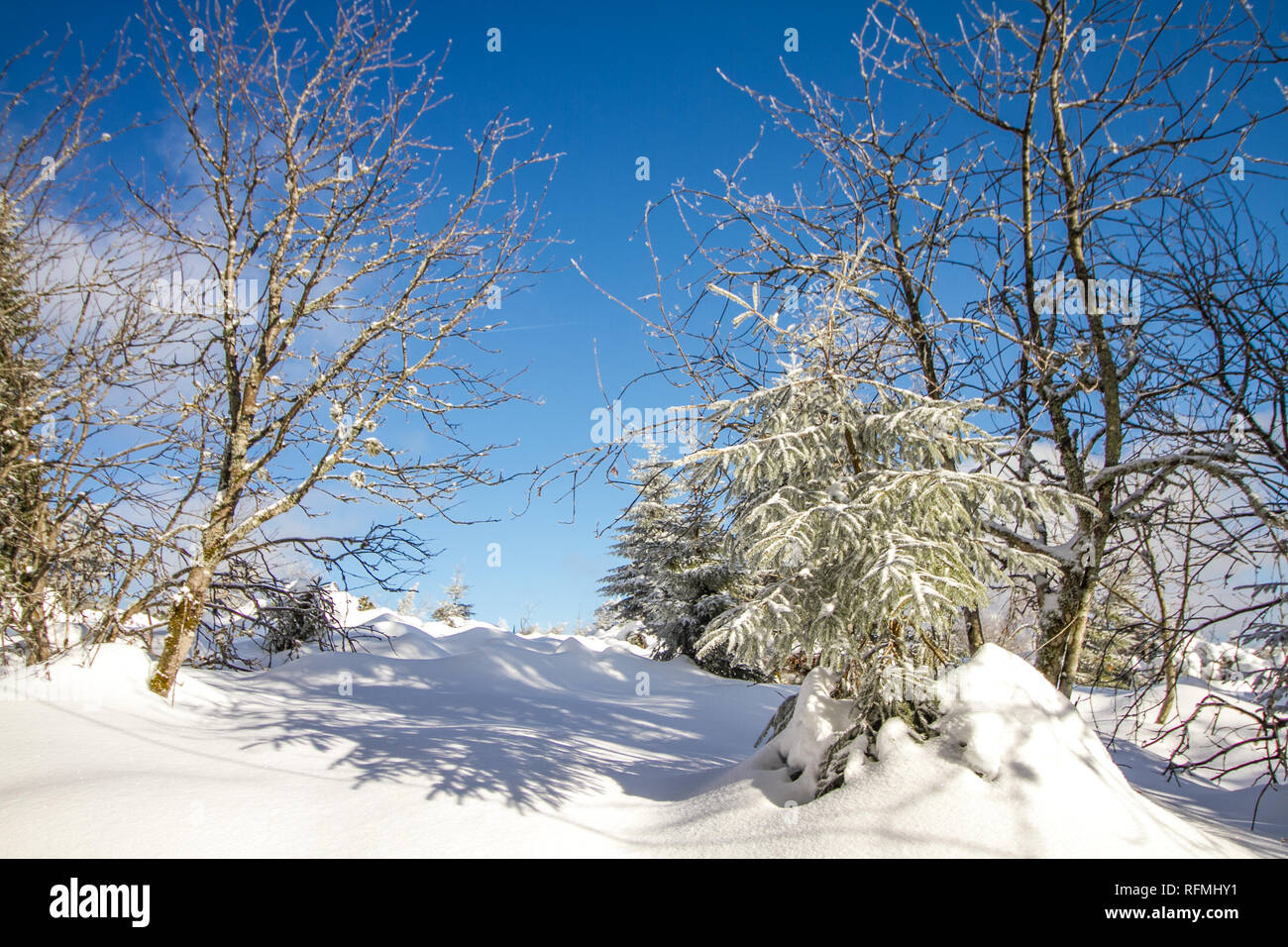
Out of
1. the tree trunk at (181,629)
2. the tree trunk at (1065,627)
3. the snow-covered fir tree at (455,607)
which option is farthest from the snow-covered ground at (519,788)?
the snow-covered fir tree at (455,607)

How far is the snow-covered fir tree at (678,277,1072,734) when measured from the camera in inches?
134

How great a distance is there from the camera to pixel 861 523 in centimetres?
346

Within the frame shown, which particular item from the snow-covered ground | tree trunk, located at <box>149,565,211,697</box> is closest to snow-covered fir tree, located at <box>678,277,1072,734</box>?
the snow-covered ground

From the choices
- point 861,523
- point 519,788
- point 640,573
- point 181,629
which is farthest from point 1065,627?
point 640,573

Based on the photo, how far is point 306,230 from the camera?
21.1ft

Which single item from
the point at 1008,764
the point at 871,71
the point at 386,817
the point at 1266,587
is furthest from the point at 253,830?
the point at 871,71

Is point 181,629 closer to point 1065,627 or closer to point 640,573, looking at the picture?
point 1065,627

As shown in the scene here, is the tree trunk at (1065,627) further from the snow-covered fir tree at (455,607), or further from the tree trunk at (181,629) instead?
the snow-covered fir tree at (455,607)

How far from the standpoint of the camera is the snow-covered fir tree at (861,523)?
3393 millimetres

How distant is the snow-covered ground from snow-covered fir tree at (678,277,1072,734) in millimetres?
415

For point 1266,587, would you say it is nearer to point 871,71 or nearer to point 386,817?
point 871,71

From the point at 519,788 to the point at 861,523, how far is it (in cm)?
259

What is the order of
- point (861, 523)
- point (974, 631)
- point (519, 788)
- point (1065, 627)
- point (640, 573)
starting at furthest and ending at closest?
point (640, 573)
point (974, 631)
point (1065, 627)
point (519, 788)
point (861, 523)
